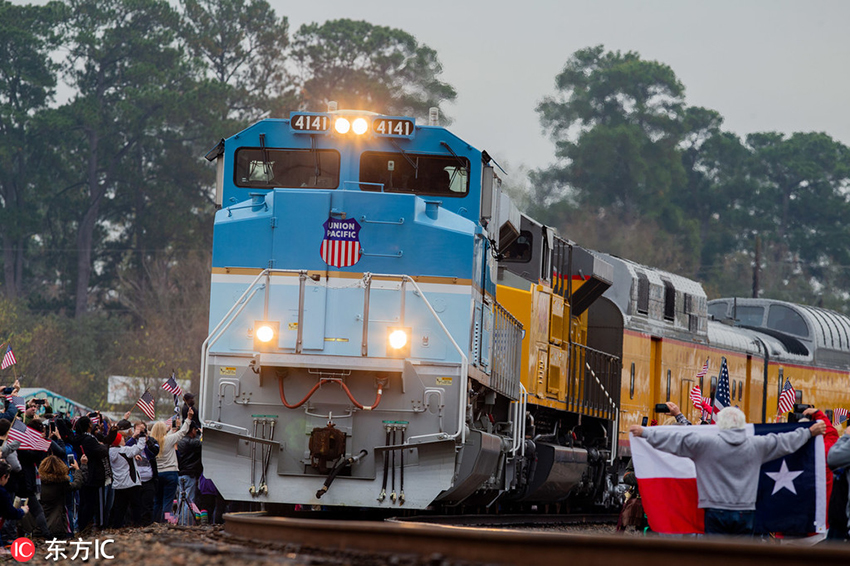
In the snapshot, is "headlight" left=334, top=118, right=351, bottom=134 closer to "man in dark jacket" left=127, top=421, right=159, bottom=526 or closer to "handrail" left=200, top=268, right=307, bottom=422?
"handrail" left=200, top=268, right=307, bottom=422

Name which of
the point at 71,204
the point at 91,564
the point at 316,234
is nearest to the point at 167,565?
the point at 91,564

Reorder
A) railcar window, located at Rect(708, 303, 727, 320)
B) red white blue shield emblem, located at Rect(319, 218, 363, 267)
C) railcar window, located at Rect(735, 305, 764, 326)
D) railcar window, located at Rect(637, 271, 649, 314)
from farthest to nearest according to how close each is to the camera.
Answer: railcar window, located at Rect(708, 303, 727, 320) < railcar window, located at Rect(735, 305, 764, 326) < railcar window, located at Rect(637, 271, 649, 314) < red white blue shield emblem, located at Rect(319, 218, 363, 267)

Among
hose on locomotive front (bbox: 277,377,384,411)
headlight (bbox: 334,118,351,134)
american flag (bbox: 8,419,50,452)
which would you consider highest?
headlight (bbox: 334,118,351,134)

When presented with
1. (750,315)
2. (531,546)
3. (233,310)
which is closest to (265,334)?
(233,310)

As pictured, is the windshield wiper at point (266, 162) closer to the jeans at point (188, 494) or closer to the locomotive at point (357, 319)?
the locomotive at point (357, 319)

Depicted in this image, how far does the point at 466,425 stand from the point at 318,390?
1.56m

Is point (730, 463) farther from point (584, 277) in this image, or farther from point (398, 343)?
point (584, 277)

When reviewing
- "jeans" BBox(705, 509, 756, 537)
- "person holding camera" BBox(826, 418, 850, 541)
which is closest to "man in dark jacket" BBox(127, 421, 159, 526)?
"jeans" BBox(705, 509, 756, 537)

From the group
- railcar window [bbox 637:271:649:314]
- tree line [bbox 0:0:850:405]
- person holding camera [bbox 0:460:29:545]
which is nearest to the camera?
person holding camera [bbox 0:460:29:545]

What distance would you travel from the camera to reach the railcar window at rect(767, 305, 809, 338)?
103 feet

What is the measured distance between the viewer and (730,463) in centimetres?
974

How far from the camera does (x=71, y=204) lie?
201ft

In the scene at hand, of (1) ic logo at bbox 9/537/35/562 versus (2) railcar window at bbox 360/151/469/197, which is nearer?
(1) ic logo at bbox 9/537/35/562

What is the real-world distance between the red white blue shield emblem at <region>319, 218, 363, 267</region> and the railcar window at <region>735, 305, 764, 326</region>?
22.0m
